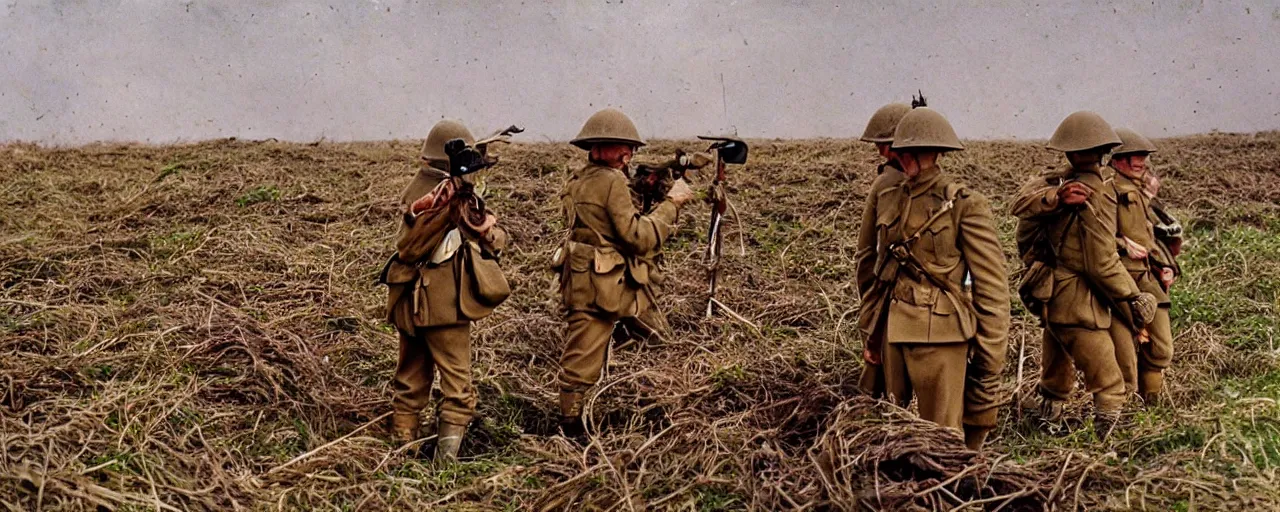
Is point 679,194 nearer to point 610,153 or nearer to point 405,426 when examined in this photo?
point 610,153

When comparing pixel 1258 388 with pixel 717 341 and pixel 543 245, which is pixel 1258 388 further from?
pixel 543 245

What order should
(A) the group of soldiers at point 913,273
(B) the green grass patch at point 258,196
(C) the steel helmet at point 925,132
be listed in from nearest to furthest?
(C) the steel helmet at point 925,132 < (A) the group of soldiers at point 913,273 < (B) the green grass patch at point 258,196

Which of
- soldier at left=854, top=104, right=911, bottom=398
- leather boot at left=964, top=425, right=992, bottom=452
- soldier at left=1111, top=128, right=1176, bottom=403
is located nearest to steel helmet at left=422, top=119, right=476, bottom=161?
soldier at left=854, top=104, right=911, bottom=398

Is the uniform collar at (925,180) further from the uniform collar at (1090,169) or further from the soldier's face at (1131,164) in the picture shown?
the soldier's face at (1131,164)

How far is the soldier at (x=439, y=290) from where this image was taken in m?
5.01

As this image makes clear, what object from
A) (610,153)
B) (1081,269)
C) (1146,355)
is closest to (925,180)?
(1081,269)

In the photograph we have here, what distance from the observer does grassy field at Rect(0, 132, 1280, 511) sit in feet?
13.2

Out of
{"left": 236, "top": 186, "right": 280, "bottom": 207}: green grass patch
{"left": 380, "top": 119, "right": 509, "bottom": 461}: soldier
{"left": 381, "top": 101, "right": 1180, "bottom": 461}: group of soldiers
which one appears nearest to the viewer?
{"left": 381, "top": 101, "right": 1180, "bottom": 461}: group of soldiers

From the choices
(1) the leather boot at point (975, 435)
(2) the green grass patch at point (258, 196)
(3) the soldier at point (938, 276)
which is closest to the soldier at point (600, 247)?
(3) the soldier at point (938, 276)

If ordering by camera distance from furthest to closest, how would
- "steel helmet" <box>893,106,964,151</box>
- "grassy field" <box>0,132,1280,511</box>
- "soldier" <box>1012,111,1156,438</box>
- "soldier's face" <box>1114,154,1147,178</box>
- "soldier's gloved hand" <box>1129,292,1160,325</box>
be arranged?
"soldier's face" <box>1114,154,1147,178</box> < "soldier's gloved hand" <box>1129,292,1160,325</box> < "soldier" <box>1012,111,1156,438</box> < "steel helmet" <box>893,106,964,151</box> < "grassy field" <box>0,132,1280,511</box>

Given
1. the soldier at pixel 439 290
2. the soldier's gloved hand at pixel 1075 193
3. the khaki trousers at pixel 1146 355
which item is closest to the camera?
the soldier at pixel 439 290

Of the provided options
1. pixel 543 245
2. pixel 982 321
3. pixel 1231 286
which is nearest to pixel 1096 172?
pixel 982 321

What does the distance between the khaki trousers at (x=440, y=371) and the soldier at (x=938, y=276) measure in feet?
6.46

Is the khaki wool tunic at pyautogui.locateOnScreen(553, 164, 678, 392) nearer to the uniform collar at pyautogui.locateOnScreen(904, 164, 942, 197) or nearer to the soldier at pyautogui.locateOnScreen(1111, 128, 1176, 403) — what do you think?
the uniform collar at pyautogui.locateOnScreen(904, 164, 942, 197)
